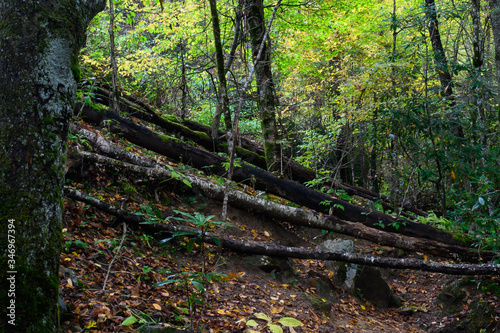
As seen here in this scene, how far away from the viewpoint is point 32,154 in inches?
71.8

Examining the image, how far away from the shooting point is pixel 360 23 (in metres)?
11.9

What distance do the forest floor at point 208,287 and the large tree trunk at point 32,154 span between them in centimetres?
93

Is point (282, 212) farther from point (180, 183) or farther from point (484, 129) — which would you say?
point (484, 129)

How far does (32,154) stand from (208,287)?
3.02 m

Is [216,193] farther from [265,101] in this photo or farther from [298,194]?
[265,101]

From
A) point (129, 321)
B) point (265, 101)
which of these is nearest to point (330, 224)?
point (265, 101)

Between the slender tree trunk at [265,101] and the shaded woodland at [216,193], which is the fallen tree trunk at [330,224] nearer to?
the shaded woodland at [216,193]

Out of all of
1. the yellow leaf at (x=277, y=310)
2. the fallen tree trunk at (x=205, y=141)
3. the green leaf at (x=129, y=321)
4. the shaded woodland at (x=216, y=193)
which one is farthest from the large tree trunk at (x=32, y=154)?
the fallen tree trunk at (x=205, y=141)

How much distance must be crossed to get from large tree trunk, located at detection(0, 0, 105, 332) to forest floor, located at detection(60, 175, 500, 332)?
932mm

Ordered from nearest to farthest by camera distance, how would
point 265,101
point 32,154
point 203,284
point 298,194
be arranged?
point 32,154 < point 203,284 < point 298,194 < point 265,101

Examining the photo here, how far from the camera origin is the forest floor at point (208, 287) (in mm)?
3070

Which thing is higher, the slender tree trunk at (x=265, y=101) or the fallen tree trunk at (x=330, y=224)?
the slender tree trunk at (x=265, y=101)

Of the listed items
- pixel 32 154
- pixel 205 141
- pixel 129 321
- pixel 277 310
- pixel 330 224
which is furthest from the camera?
pixel 205 141

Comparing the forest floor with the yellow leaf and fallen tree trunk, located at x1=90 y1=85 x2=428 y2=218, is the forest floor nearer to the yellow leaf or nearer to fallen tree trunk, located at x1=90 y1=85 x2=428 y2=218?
the yellow leaf
